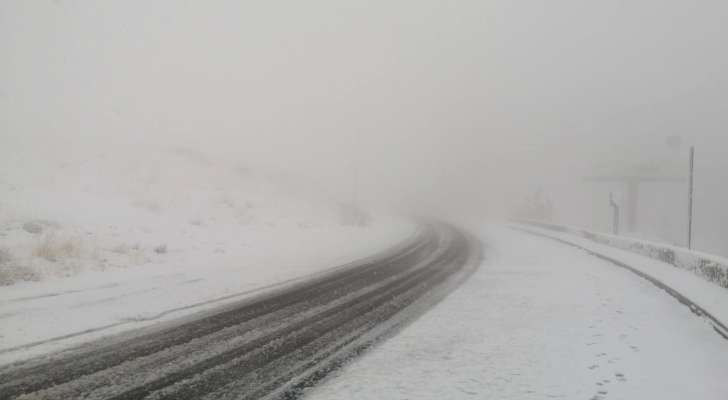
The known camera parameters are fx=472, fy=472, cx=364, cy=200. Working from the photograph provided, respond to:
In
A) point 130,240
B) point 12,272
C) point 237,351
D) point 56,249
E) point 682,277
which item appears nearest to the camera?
point 237,351

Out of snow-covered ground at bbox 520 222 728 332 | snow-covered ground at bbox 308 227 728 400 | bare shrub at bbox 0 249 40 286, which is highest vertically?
bare shrub at bbox 0 249 40 286

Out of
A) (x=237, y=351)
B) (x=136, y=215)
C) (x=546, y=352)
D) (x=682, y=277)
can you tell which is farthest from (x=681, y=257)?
(x=136, y=215)

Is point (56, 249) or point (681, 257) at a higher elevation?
point (56, 249)

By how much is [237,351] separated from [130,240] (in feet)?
36.4

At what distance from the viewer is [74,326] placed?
6.73m

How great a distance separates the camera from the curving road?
4.58m

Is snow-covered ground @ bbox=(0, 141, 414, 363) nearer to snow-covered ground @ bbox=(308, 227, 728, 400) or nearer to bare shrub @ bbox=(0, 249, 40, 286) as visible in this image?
bare shrub @ bbox=(0, 249, 40, 286)

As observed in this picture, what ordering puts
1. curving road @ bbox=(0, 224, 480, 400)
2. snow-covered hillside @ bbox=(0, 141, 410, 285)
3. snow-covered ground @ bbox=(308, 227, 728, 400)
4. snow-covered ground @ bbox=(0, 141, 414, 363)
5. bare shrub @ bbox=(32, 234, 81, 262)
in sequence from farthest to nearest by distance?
1. snow-covered hillside @ bbox=(0, 141, 410, 285)
2. bare shrub @ bbox=(32, 234, 81, 262)
3. snow-covered ground @ bbox=(0, 141, 414, 363)
4. snow-covered ground @ bbox=(308, 227, 728, 400)
5. curving road @ bbox=(0, 224, 480, 400)

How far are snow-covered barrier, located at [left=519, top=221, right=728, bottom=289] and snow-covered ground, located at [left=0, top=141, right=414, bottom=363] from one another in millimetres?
9890

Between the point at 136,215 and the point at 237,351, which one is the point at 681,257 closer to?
the point at 237,351

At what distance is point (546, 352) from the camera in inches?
243

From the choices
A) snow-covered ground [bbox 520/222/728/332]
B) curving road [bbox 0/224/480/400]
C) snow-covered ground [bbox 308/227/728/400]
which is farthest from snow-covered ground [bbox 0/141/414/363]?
snow-covered ground [bbox 520/222/728/332]

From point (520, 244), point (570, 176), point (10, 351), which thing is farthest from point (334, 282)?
point (570, 176)

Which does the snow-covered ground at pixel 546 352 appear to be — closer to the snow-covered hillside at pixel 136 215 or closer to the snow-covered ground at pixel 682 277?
the snow-covered ground at pixel 682 277
